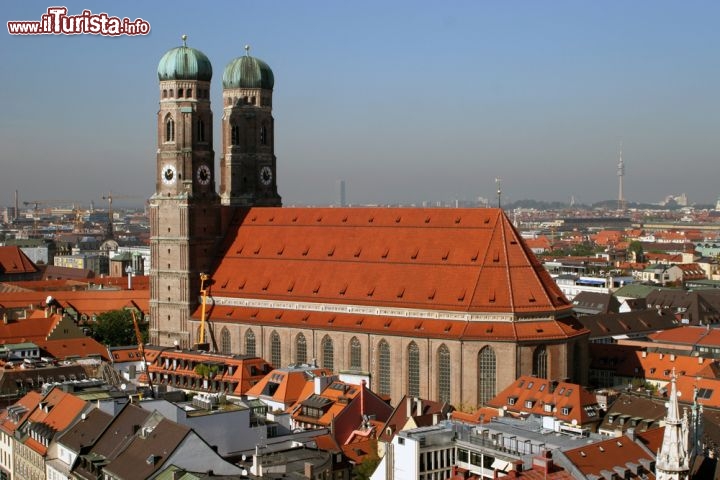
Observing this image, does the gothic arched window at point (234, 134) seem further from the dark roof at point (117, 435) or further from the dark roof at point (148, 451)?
the dark roof at point (148, 451)

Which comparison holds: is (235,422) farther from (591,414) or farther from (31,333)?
(31,333)

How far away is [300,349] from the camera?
122 m

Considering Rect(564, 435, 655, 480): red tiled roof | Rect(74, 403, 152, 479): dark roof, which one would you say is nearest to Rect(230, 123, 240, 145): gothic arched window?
Rect(74, 403, 152, 479): dark roof

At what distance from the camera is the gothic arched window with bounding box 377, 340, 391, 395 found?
4537 inches

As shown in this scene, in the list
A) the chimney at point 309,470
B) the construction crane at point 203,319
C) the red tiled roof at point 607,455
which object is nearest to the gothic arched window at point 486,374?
the construction crane at point 203,319

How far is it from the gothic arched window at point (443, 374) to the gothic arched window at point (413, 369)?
8.30 feet

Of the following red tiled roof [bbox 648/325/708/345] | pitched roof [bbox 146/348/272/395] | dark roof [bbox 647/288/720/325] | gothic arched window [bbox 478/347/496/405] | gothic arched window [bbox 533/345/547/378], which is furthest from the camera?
dark roof [bbox 647/288/720/325]

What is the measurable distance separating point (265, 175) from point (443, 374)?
44.3 metres

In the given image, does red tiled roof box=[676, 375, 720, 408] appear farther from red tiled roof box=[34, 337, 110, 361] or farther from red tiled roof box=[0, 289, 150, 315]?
red tiled roof box=[0, 289, 150, 315]

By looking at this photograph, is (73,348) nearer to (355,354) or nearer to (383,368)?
(355,354)

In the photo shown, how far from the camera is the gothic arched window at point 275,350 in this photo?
12381 cm

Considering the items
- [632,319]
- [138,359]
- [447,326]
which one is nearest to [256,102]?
[138,359]

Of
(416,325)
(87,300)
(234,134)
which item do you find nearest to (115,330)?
(87,300)

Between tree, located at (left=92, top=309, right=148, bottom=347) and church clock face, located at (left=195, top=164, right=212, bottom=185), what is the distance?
2785 centimetres
